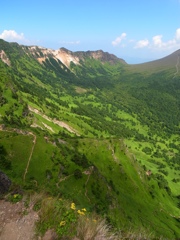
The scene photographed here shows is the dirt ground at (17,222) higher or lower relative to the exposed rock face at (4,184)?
lower

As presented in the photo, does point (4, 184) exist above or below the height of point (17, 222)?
above

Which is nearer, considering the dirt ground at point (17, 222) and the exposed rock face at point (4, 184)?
the dirt ground at point (17, 222)

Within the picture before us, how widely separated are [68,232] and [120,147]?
88.0m

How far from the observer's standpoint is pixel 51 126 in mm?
140875

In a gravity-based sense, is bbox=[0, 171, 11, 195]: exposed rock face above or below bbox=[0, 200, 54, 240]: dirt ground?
above

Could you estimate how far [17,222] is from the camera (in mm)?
19172

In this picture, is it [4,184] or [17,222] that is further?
[4,184]

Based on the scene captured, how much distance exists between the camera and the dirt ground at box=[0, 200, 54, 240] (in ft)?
58.1

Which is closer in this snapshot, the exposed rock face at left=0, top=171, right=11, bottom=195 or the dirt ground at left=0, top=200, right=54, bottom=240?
the dirt ground at left=0, top=200, right=54, bottom=240

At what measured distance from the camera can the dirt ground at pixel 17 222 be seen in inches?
698

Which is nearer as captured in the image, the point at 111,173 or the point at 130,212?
the point at 130,212

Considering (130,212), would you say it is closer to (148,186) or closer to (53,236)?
(148,186)

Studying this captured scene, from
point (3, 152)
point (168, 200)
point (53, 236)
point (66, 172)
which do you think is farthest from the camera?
point (168, 200)

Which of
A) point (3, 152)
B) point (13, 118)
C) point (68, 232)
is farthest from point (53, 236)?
point (13, 118)
